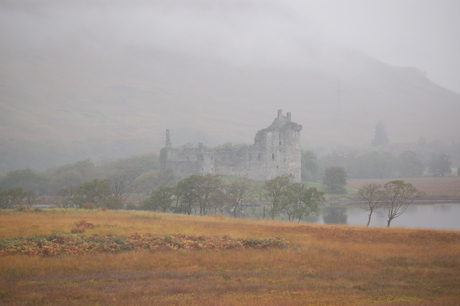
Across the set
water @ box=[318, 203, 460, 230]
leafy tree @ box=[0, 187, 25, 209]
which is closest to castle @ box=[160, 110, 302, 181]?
water @ box=[318, 203, 460, 230]

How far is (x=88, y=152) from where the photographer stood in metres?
152

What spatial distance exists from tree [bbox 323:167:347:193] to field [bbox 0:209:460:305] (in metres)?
46.3

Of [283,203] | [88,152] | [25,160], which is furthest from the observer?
[88,152]

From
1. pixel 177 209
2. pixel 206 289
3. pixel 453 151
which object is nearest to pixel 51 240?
pixel 206 289

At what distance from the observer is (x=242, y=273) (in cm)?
1226

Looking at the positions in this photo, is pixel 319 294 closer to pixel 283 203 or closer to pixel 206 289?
pixel 206 289

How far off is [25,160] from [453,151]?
139m

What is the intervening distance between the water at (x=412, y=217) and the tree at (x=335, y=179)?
1107cm

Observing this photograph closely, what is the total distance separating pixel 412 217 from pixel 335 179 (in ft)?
66.0

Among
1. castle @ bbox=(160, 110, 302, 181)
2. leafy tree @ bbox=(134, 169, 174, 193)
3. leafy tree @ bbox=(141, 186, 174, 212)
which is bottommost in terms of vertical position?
leafy tree @ bbox=(141, 186, 174, 212)

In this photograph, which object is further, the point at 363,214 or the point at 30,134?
the point at 30,134

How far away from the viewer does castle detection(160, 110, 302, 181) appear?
59.4 metres

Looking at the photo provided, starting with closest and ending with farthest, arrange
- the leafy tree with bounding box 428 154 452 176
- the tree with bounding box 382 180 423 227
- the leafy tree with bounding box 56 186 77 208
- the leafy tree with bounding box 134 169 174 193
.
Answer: the tree with bounding box 382 180 423 227 → the leafy tree with bounding box 56 186 77 208 → the leafy tree with bounding box 134 169 174 193 → the leafy tree with bounding box 428 154 452 176

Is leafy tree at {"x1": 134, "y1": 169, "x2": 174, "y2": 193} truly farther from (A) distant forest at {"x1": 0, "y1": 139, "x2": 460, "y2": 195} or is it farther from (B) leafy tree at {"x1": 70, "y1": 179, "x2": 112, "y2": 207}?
(B) leafy tree at {"x1": 70, "y1": 179, "x2": 112, "y2": 207}
